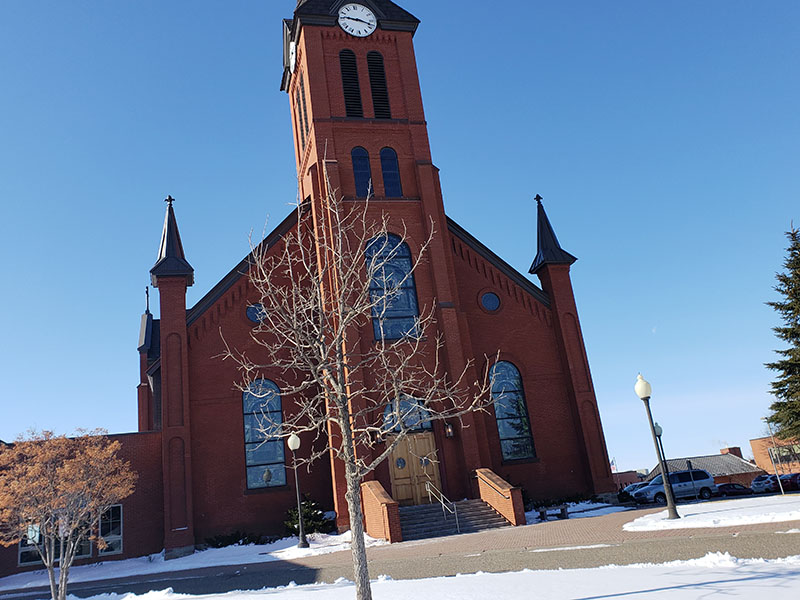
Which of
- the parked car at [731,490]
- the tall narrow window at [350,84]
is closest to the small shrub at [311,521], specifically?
the tall narrow window at [350,84]

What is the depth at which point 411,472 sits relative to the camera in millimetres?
22141

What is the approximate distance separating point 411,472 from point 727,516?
10773 mm

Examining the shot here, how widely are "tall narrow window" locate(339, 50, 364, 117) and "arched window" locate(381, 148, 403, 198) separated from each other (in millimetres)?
2007

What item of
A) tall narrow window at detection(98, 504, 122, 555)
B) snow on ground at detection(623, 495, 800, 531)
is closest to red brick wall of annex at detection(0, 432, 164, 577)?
tall narrow window at detection(98, 504, 122, 555)

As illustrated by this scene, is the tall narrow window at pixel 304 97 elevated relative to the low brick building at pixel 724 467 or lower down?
elevated

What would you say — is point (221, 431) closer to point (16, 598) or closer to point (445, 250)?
point (16, 598)

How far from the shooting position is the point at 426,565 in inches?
480

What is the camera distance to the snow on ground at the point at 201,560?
17.7 meters

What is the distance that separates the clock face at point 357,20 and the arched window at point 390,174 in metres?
5.76

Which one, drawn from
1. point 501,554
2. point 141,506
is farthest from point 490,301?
point 141,506

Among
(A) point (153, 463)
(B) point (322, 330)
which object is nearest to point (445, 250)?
(A) point (153, 463)

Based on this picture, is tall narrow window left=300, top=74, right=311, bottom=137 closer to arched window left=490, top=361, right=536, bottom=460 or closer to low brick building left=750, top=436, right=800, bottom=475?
arched window left=490, top=361, right=536, bottom=460

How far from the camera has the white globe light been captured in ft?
50.5

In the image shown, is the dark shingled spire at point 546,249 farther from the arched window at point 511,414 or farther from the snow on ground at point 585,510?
the snow on ground at point 585,510
